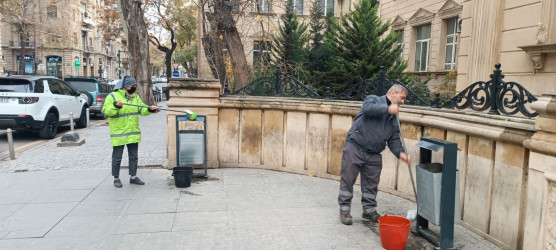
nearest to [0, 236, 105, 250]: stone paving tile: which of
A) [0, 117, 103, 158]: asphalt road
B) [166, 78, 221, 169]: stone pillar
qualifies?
[166, 78, 221, 169]: stone pillar

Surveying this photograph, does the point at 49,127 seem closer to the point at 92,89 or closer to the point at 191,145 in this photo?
the point at 92,89

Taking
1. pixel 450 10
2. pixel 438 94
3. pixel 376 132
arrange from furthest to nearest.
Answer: pixel 450 10 → pixel 438 94 → pixel 376 132

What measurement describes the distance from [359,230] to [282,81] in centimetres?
374

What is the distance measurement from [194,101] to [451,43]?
512 inches

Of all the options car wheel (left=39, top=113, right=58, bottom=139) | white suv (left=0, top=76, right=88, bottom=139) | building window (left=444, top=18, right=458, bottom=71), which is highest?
building window (left=444, top=18, right=458, bottom=71)

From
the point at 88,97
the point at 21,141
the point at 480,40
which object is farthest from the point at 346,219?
the point at 88,97

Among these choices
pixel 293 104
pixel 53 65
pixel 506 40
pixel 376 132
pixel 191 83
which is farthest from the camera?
pixel 53 65

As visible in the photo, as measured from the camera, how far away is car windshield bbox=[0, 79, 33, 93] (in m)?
10.6

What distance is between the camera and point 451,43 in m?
16.3

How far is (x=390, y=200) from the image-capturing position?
5.77 meters

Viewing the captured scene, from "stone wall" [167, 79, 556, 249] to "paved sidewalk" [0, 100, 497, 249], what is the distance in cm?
29

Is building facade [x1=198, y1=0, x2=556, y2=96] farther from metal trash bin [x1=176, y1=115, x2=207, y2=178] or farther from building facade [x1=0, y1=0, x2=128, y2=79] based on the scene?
building facade [x1=0, y1=0, x2=128, y2=79]

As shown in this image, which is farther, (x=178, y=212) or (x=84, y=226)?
(x=178, y=212)

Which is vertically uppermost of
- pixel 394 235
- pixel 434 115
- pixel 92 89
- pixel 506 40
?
pixel 506 40
